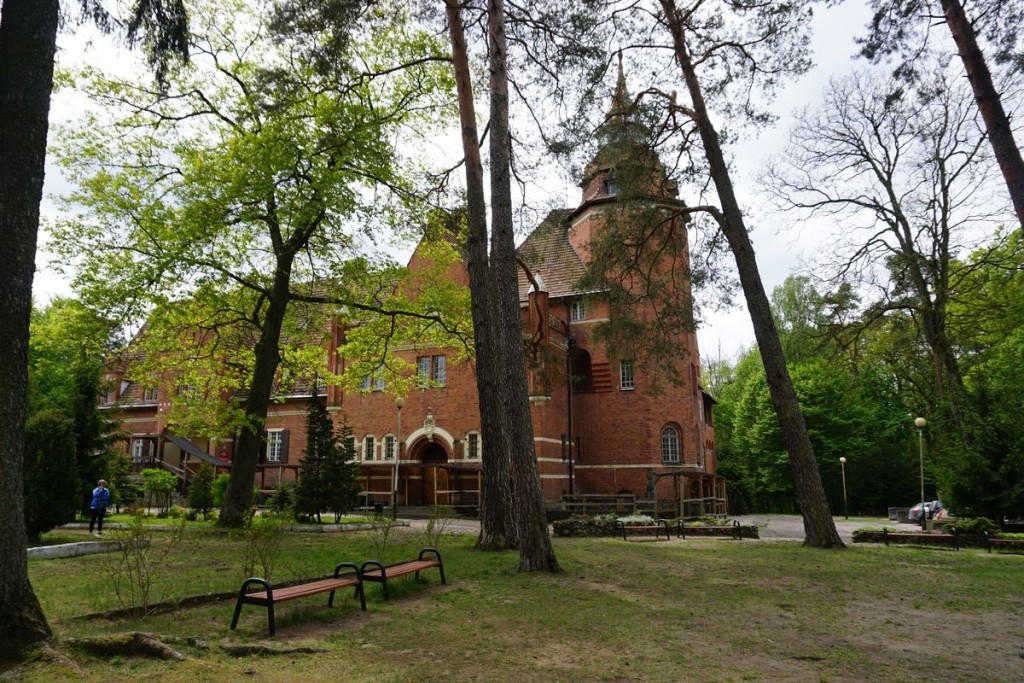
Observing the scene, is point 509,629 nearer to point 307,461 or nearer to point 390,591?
point 390,591

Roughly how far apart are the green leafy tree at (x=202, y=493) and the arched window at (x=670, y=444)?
20.3 meters

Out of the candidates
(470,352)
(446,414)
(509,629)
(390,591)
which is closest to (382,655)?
(509,629)

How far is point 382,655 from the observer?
5672 millimetres

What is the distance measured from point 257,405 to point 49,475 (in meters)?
5.21

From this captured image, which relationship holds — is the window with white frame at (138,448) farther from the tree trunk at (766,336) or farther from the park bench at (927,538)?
the park bench at (927,538)

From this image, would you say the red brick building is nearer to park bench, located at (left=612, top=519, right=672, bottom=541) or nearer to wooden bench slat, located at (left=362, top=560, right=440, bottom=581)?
park bench, located at (left=612, top=519, right=672, bottom=541)

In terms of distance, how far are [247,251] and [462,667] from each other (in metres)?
14.9

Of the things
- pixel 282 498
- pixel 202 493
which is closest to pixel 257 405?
pixel 282 498

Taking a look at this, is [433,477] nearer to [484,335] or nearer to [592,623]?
[484,335]

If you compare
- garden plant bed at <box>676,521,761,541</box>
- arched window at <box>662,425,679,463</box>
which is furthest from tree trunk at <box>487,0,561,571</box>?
arched window at <box>662,425,679,463</box>

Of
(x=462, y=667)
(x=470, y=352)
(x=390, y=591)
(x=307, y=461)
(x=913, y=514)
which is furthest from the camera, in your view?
(x=913, y=514)

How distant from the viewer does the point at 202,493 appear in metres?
24.3

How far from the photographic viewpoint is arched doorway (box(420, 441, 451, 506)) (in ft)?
106

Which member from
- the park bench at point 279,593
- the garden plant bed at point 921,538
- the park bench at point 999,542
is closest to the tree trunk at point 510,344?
the park bench at point 279,593
